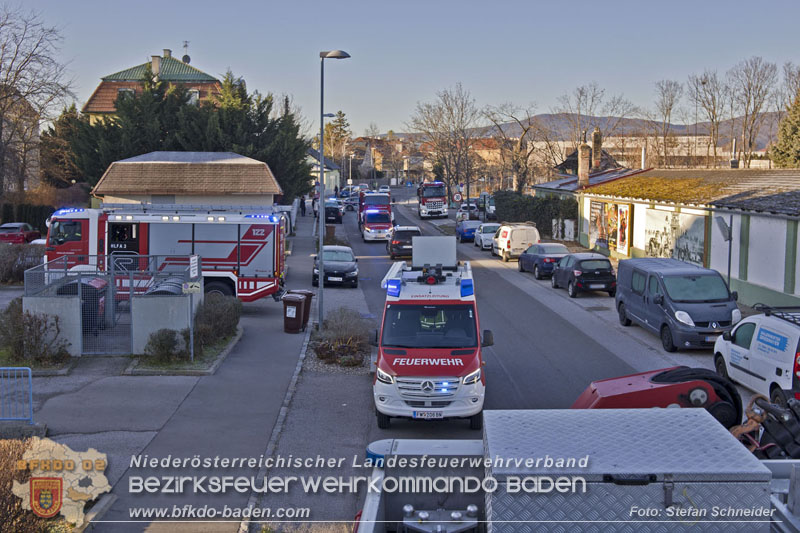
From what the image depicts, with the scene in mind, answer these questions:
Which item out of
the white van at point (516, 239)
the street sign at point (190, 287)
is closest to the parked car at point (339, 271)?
the white van at point (516, 239)

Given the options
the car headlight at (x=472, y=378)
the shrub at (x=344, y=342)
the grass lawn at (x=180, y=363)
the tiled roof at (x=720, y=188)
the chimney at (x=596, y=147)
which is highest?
the chimney at (x=596, y=147)

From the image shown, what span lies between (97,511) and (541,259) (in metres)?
25.1

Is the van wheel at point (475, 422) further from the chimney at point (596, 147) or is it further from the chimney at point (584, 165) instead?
the chimney at point (596, 147)

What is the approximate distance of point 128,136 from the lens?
43.5 m

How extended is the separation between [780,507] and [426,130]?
68364 millimetres

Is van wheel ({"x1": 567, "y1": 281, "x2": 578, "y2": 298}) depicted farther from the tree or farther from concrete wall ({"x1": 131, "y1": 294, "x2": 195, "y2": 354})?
the tree

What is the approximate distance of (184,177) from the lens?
128 feet

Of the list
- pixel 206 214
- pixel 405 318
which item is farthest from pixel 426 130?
pixel 405 318

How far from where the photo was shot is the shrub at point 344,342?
58.6 feet

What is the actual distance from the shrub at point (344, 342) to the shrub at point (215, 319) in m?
2.20

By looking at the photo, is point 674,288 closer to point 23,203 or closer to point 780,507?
point 780,507

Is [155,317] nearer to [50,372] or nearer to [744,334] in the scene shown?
[50,372]

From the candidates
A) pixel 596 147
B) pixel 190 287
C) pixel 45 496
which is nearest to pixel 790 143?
pixel 596 147

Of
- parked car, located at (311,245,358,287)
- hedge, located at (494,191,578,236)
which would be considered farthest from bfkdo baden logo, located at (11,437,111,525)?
hedge, located at (494,191,578,236)
